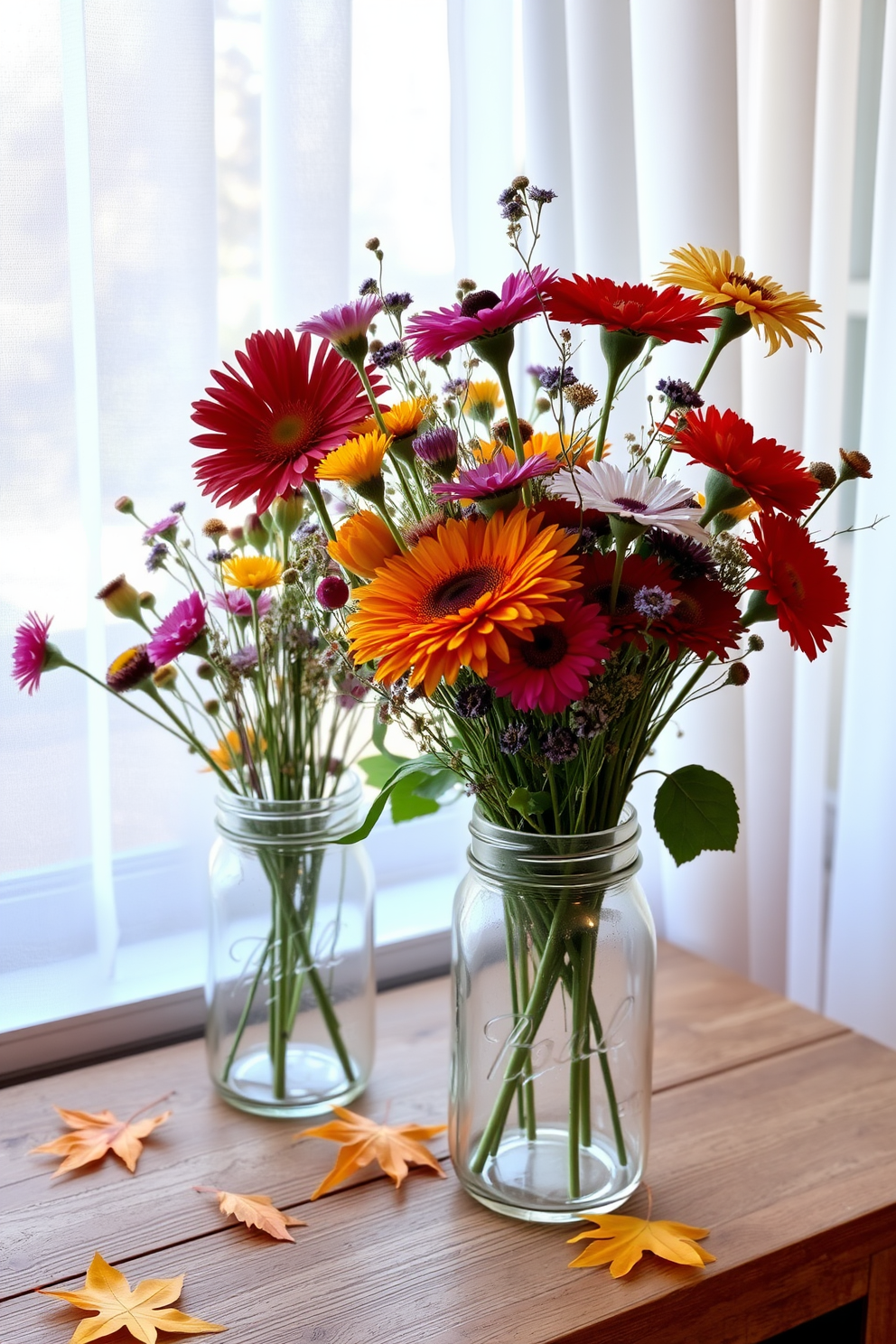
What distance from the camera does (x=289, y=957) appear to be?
3.01 feet

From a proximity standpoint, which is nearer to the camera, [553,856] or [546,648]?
[546,648]

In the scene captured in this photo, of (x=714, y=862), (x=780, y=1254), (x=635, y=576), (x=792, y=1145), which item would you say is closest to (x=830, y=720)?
(x=714, y=862)

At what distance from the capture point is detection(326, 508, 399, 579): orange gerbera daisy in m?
0.66

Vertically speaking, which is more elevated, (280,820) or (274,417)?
(274,417)

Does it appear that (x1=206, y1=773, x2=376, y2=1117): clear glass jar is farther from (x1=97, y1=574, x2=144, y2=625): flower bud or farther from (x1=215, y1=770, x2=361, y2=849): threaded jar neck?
(x1=97, y1=574, x2=144, y2=625): flower bud

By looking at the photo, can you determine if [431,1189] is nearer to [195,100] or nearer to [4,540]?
[4,540]

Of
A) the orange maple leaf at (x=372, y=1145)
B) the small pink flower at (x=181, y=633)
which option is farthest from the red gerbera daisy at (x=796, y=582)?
the orange maple leaf at (x=372, y=1145)

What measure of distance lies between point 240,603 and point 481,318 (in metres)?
0.32

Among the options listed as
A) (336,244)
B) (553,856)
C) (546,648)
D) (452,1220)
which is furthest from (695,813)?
(336,244)

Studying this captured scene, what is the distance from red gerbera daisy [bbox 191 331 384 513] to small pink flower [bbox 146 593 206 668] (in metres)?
0.13

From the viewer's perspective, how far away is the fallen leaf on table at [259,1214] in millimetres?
787

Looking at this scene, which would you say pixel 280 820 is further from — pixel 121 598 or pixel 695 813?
pixel 695 813

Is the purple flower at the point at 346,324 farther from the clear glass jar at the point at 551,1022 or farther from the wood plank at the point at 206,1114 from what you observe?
the wood plank at the point at 206,1114

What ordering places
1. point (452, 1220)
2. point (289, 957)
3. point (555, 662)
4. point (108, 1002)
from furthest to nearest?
point (108, 1002) < point (289, 957) < point (452, 1220) < point (555, 662)
